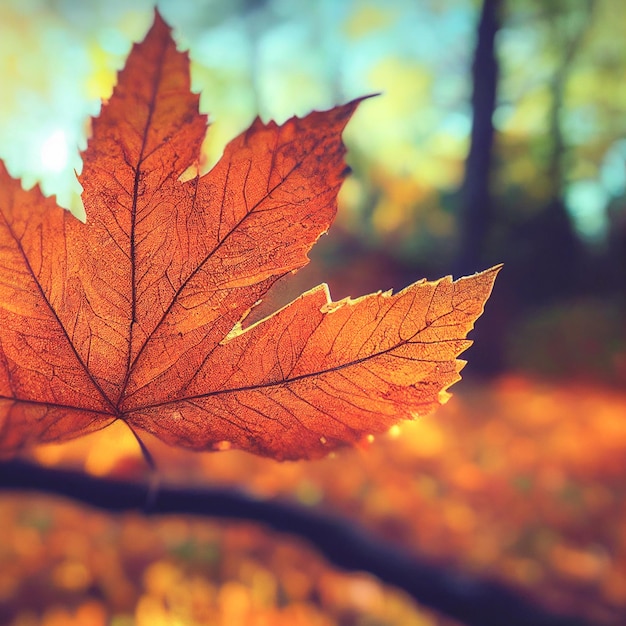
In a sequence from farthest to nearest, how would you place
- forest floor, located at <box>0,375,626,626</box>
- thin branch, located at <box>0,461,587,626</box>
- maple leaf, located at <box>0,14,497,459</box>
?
1. forest floor, located at <box>0,375,626,626</box>
2. thin branch, located at <box>0,461,587,626</box>
3. maple leaf, located at <box>0,14,497,459</box>

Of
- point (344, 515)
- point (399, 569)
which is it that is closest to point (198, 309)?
point (399, 569)

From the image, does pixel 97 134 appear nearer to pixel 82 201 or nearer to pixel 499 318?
pixel 82 201

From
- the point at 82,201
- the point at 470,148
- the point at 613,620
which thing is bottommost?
the point at 82,201

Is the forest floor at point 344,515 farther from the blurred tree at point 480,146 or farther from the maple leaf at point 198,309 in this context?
the blurred tree at point 480,146

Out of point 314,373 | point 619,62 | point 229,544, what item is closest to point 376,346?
point 314,373

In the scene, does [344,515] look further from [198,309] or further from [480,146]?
[480,146]

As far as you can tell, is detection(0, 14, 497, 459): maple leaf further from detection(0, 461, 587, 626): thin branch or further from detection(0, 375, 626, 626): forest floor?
detection(0, 375, 626, 626): forest floor

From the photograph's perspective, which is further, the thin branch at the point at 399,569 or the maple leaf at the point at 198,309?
the thin branch at the point at 399,569

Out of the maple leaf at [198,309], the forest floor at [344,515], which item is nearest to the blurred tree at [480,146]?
the forest floor at [344,515]

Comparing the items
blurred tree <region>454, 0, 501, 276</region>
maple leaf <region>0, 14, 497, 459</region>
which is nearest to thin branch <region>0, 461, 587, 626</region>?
maple leaf <region>0, 14, 497, 459</region>
